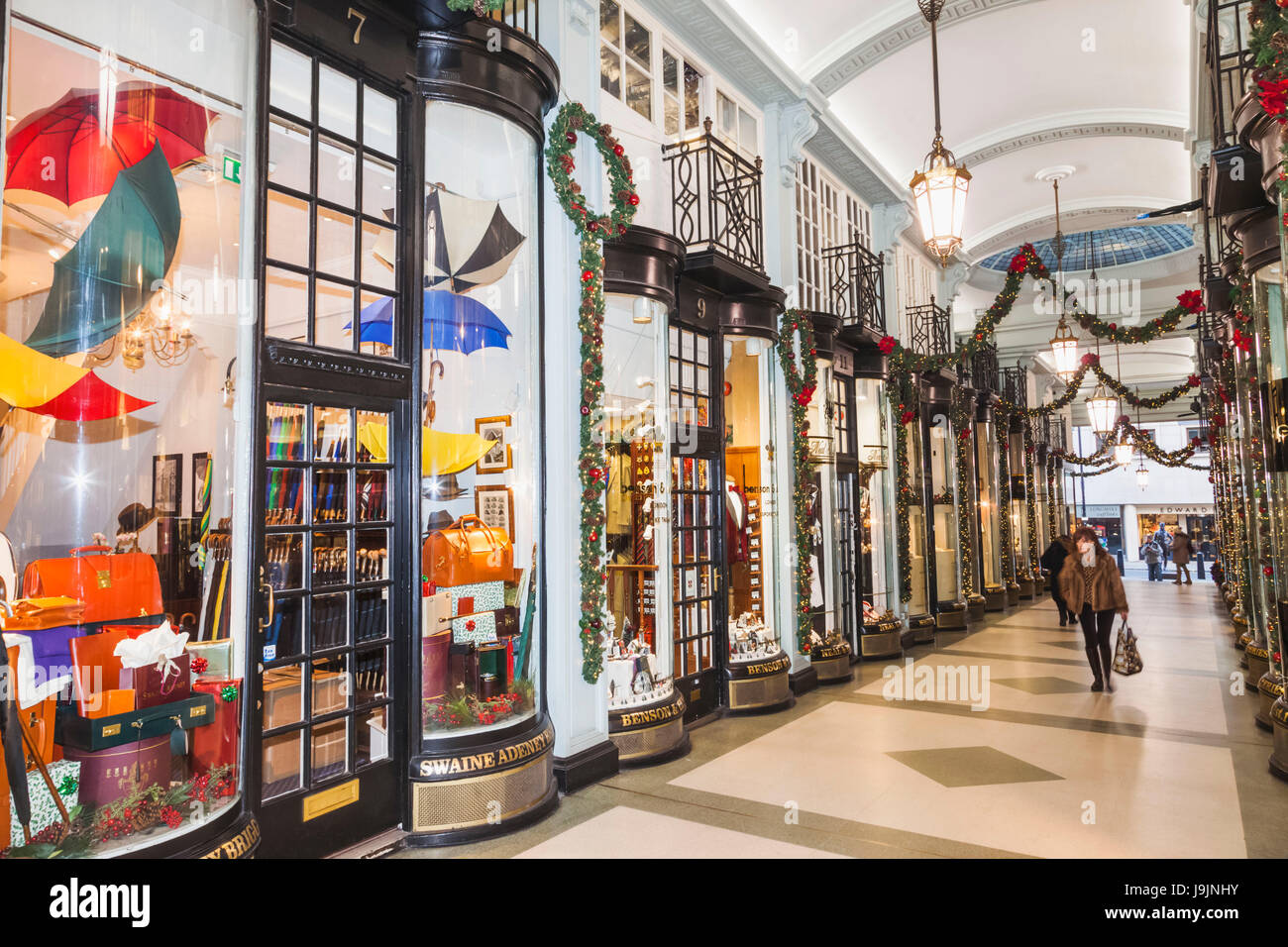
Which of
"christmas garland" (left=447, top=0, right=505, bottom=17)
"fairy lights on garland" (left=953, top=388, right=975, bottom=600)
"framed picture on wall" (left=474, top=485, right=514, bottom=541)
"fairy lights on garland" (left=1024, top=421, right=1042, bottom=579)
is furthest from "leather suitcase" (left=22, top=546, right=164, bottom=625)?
"fairy lights on garland" (left=1024, top=421, right=1042, bottom=579)

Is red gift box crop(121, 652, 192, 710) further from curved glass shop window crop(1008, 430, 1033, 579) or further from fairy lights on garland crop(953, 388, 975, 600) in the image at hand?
curved glass shop window crop(1008, 430, 1033, 579)

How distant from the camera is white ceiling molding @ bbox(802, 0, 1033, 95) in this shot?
8.00 m

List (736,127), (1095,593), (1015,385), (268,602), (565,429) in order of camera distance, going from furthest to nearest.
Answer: (1015,385)
(736,127)
(1095,593)
(565,429)
(268,602)

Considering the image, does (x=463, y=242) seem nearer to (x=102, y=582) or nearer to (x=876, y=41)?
(x=102, y=582)

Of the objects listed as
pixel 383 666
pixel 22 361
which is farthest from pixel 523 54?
pixel 383 666

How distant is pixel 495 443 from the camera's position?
4.72 m

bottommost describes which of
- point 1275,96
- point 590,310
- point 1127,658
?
point 1127,658

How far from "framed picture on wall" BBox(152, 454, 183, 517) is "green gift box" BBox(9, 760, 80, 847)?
38.1 inches

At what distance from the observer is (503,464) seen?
4770 millimetres

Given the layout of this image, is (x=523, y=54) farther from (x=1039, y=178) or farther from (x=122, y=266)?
(x=1039, y=178)

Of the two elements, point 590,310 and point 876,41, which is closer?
point 590,310

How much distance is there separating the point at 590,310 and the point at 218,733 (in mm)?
3316

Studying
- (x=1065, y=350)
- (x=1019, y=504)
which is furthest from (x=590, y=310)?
(x=1019, y=504)

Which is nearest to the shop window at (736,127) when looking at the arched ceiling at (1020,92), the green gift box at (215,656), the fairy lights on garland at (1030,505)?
the arched ceiling at (1020,92)
